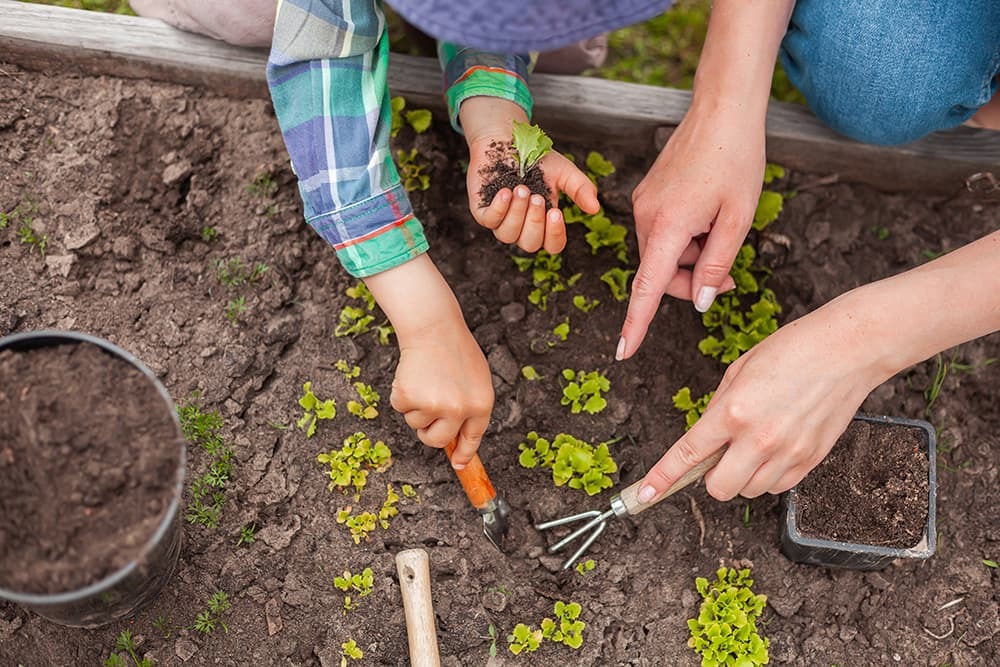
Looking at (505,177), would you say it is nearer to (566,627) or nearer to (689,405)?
(689,405)

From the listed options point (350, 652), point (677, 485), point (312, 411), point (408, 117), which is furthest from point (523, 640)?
point (408, 117)

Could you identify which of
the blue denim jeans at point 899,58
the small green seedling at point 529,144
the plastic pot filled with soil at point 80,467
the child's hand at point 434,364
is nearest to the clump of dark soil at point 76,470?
the plastic pot filled with soil at point 80,467

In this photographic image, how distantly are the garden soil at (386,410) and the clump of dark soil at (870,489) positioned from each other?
0.57 ft

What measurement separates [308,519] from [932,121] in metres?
1.91

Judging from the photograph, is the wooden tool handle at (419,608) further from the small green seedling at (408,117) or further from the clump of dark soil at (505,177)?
the small green seedling at (408,117)

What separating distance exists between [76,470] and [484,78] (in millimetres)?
1282

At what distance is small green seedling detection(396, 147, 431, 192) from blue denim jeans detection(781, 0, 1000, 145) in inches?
41.7

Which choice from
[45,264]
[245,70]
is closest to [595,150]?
[245,70]

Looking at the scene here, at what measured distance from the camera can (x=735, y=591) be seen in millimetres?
2105

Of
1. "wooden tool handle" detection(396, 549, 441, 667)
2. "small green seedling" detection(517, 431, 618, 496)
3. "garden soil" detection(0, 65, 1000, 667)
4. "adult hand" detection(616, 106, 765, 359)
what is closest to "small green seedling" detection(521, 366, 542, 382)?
"garden soil" detection(0, 65, 1000, 667)

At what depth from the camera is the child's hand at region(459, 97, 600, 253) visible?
1.91m

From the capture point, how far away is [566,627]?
6.74ft

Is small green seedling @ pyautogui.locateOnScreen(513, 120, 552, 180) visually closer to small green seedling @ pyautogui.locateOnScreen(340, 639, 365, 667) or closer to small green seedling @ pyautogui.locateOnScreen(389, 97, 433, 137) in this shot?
small green seedling @ pyautogui.locateOnScreen(389, 97, 433, 137)

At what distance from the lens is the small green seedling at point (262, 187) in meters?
2.36
